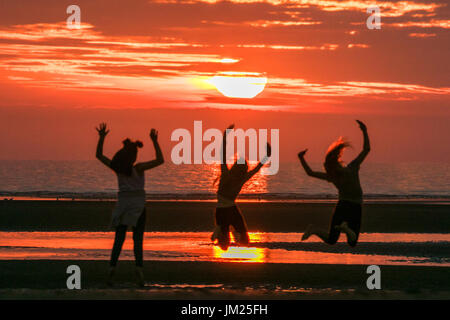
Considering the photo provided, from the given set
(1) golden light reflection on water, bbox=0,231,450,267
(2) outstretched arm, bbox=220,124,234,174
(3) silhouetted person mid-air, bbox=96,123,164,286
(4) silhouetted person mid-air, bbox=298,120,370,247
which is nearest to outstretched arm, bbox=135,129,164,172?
(3) silhouetted person mid-air, bbox=96,123,164,286

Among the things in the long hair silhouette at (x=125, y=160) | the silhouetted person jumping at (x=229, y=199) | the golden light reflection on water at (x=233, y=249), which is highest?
the long hair silhouette at (x=125, y=160)

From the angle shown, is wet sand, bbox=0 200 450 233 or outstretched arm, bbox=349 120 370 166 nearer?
outstretched arm, bbox=349 120 370 166

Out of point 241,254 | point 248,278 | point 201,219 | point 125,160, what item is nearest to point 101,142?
point 125,160

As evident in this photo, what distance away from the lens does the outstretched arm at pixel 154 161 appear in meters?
12.6

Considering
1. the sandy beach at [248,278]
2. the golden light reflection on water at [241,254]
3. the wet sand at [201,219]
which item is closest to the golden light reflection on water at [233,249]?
the golden light reflection on water at [241,254]

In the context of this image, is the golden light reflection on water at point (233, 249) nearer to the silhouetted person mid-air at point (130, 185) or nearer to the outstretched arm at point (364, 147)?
the outstretched arm at point (364, 147)

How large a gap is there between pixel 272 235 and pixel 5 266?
509 inches

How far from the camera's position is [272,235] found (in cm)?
2758

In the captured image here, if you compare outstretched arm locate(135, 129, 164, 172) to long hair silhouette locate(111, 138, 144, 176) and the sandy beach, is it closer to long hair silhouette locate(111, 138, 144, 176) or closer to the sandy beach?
long hair silhouette locate(111, 138, 144, 176)

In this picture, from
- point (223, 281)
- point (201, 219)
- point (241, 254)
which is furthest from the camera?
point (201, 219)

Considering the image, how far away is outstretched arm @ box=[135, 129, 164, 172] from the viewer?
12641mm

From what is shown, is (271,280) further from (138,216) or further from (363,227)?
(363,227)

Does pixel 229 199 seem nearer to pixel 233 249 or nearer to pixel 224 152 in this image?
pixel 224 152

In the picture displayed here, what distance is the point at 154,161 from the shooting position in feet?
Answer: 41.6
